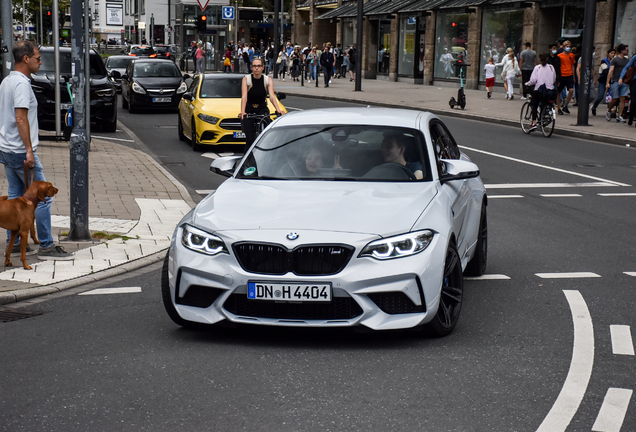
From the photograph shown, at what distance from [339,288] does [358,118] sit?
2.12m

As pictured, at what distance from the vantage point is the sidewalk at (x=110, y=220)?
7.34m

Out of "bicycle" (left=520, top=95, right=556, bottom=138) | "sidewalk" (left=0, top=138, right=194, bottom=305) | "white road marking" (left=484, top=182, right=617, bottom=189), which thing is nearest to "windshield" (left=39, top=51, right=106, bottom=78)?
"sidewalk" (left=0, top=138, right=194, bottom=305)

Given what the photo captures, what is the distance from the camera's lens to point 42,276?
24.1 ft

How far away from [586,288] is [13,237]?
4.65 m

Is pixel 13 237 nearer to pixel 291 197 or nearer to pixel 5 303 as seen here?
pixel 5 303

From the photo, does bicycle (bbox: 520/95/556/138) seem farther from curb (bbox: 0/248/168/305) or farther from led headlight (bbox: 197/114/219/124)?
curb (bbox: 0/248/168/305)

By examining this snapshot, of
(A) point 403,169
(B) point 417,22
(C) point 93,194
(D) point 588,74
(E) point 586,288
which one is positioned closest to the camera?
(A) point 403,169

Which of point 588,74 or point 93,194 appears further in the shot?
point 588,74

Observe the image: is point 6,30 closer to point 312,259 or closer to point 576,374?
point 312,259

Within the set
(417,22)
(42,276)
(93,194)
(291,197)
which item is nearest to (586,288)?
(291,197)

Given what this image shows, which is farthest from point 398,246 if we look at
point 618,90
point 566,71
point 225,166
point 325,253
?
point 566,71

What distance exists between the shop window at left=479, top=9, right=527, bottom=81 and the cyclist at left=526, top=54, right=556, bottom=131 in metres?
15.2

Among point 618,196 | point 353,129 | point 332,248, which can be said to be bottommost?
point 618,196

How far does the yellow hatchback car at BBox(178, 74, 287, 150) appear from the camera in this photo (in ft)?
57.5
